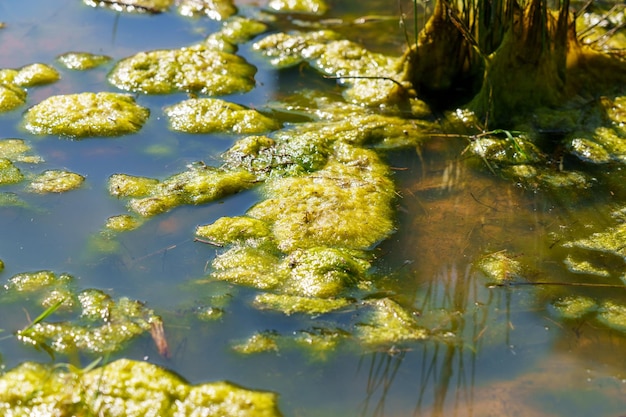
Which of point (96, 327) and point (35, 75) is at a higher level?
point (35, 75)

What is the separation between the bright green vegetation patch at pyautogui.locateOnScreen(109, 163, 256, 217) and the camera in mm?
3348

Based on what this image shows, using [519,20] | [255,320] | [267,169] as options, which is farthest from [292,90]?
[255,320]

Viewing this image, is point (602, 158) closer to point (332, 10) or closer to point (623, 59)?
point (623, 59)

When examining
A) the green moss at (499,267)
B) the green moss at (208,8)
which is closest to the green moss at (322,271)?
the green moss at (499,267)

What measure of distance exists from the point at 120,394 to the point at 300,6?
3.65 metres

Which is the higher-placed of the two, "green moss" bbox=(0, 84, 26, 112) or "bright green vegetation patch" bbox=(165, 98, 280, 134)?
"bright green vegetation patch" bbox=(165, 98, 280, 134)

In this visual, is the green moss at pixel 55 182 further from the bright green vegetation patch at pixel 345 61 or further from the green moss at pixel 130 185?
the bright green vegetation patch at pixel 345 61

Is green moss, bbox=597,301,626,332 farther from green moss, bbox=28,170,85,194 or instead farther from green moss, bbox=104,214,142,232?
green moss, bbox=28,170,85,194

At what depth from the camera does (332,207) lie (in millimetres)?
3309

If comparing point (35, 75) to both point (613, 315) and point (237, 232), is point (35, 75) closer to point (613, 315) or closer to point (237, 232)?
point (237, 232)

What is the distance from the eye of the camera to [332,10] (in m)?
5.36

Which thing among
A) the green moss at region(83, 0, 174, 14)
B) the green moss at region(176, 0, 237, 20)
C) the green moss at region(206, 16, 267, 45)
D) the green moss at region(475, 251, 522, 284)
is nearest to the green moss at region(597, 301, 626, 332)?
the green moss at region(475, 251, 522, 284)

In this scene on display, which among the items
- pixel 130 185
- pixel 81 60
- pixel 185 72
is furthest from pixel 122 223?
pixel 81 60

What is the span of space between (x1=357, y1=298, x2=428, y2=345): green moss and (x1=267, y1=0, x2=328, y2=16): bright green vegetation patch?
304cm
